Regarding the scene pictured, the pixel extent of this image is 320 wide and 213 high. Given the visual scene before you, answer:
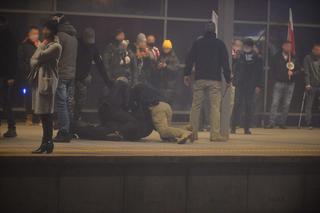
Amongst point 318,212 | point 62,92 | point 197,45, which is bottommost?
point 318,212

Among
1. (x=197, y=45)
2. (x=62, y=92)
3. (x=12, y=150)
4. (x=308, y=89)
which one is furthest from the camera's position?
(x=308, y=89)

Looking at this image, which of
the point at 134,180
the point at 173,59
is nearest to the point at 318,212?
the point at 134,180

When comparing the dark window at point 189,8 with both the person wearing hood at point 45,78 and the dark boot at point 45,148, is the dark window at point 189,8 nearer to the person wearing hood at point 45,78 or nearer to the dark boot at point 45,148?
the person wearing hood at point 45,78

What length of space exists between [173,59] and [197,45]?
2944 mm

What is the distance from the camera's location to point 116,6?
55.8 ft

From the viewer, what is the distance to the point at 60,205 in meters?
9.52

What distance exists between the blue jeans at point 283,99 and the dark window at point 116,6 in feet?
11.0

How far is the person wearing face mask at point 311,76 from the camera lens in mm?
17062

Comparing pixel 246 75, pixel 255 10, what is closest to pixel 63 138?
pixel 246 75

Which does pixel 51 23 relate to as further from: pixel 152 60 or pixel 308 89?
pixel 308 89

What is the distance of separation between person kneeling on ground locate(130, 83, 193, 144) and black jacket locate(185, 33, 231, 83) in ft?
2.58

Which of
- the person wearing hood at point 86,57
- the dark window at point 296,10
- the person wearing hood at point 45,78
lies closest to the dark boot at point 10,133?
the person wearing hood at point 86,57

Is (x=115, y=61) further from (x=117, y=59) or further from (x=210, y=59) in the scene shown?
(x=210, y=59)

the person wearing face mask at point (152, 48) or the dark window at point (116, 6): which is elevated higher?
the dark window at point (116, 6)
